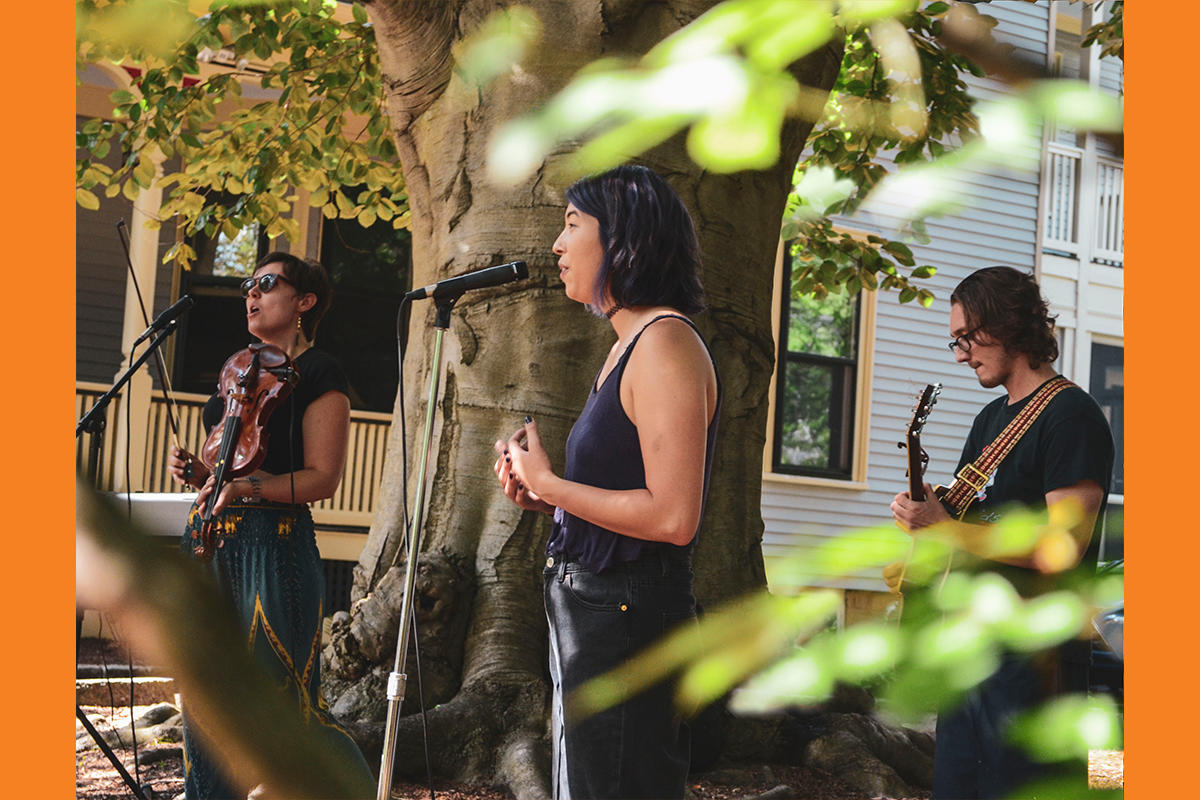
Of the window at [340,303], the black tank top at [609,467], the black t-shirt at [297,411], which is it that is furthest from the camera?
the window at [340,303]

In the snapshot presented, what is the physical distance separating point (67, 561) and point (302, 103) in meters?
7.10

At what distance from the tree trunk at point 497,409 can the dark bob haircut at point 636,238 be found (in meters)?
2.44

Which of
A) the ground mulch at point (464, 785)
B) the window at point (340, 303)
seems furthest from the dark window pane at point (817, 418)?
the ground mulch at point (464, 785)

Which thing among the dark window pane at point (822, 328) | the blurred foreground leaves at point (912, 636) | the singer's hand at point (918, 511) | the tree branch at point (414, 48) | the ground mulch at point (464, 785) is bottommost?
the ground mulch at point (464, 785)

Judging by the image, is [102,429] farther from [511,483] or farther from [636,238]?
[636,238]

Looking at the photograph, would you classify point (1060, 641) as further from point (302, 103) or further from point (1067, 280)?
point (1067, 280)

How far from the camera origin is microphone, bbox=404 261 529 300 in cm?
312

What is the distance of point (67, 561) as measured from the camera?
740mm

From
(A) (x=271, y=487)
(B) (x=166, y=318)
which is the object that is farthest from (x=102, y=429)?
(A) (x=271, y=487)

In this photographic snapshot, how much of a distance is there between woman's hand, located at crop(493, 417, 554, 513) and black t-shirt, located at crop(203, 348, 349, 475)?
4.85 ft

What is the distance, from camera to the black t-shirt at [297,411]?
3.76 m

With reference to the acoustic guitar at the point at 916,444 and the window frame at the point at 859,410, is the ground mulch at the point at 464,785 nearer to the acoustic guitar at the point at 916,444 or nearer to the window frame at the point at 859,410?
the acoustic guitar at the point at 916,444

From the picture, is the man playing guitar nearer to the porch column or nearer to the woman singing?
the woman singing

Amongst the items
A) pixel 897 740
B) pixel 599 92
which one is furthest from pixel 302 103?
pixel 599 92
